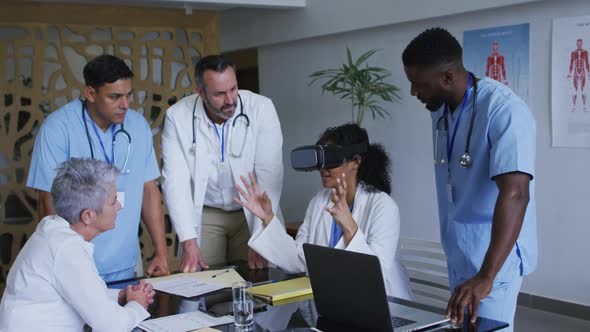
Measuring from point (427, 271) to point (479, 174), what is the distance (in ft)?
2.73

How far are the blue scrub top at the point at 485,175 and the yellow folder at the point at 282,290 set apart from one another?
0.50 m

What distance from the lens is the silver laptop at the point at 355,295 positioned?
1.85 m

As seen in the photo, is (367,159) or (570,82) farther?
(570,82)

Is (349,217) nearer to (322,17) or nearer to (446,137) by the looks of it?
(446,137)

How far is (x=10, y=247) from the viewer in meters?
5.83

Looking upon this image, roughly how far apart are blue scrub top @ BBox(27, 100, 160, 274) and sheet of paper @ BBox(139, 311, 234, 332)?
0.75 m

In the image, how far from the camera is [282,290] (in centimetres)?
237

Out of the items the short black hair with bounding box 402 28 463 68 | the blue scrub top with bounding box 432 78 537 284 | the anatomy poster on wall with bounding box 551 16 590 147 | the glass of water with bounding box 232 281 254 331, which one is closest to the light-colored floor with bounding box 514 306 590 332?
the anatomy poster on wall with bounding box 551 16 590 147

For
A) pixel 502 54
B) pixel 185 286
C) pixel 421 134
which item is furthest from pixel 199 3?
pixel 185 286

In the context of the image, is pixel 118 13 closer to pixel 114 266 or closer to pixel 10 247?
pixel 10 247

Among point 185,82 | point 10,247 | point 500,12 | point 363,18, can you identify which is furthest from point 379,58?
point 10,247

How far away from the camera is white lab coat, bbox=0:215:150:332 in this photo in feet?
6.27

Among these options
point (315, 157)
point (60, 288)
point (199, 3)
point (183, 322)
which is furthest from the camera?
point (199, 3)

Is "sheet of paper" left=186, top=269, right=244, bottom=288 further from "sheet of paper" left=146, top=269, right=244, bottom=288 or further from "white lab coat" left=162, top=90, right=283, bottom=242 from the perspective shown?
"white lab coat" left=162, top=90, right=283, bottom=242
